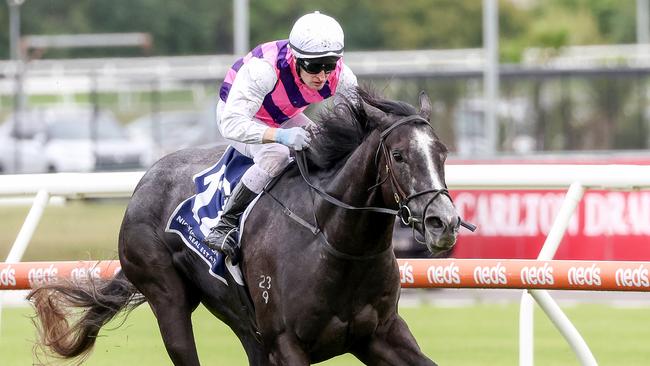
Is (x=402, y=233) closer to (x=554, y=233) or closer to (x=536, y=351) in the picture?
(x=536, y=351)

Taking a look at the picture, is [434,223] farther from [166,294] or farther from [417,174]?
[166,294]

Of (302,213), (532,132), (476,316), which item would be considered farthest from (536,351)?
(532,132)

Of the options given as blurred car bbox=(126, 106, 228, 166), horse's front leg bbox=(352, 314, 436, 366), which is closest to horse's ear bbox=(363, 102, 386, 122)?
horse's front leg bbox=(352, 314, 436, 366)

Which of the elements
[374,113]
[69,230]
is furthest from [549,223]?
[69,230]

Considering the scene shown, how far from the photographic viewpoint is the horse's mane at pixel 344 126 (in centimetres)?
474

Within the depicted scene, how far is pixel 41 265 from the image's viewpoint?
6.16m

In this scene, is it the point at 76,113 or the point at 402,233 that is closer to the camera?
the point at 402,233

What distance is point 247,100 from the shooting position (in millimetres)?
5086

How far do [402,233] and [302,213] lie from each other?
19.6ft

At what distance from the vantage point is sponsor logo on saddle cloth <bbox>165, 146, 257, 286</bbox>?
530cm

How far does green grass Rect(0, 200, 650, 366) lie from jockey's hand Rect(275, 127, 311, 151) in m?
1.70

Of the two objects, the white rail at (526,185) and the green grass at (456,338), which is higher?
the white rail at (526,185)

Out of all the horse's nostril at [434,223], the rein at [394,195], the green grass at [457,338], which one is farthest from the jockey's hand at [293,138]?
the green grass at [457,338]

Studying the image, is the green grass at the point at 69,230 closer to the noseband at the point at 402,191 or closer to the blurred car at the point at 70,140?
the blurred car at the point at 70,140
